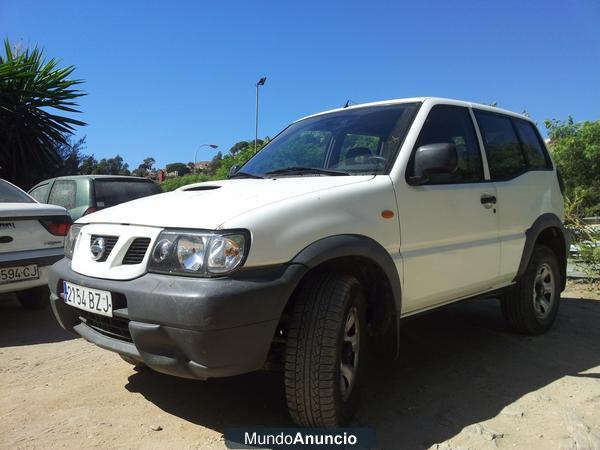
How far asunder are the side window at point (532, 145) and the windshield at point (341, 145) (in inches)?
57.1

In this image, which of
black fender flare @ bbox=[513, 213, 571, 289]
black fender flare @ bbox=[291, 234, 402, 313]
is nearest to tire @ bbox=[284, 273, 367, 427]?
black fender flare @ bbox=[291, 234, 402, 313]

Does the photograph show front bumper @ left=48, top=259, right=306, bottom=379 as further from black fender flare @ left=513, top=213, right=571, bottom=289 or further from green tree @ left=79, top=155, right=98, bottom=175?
green tree @ left=79, top=155, right=98, bottom=175

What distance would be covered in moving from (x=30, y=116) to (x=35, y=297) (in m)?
9.30

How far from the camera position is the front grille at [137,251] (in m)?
2.39

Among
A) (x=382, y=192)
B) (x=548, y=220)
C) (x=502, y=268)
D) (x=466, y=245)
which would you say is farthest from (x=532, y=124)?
(x=382, y=192)

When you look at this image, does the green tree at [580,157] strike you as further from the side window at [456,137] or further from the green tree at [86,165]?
the side window at [456,137]

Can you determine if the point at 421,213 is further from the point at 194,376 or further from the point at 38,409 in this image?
the point at 38,409

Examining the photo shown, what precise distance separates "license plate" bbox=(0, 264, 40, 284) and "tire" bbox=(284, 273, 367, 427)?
121 inches

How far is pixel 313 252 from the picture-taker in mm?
2355

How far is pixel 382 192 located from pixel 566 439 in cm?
153

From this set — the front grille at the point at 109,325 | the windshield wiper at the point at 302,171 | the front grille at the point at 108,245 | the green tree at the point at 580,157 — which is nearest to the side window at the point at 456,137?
the windshield wiper at the point at 302,171

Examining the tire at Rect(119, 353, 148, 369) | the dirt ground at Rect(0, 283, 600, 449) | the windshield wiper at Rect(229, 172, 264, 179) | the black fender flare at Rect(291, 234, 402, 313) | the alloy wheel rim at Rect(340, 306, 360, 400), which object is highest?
the windshield wiper at Rect(229, 172, 264, 179)

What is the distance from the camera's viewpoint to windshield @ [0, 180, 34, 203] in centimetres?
498

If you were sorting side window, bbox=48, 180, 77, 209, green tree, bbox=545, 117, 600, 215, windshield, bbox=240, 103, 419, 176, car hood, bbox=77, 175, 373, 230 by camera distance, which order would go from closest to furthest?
car hood, bbox=77, 175, 373, 230, windshield, bbox=240, 103, 419, 176, side window, bbox=48, 180, 77, 209, green tree, bbox=545, 117, 600, 215
